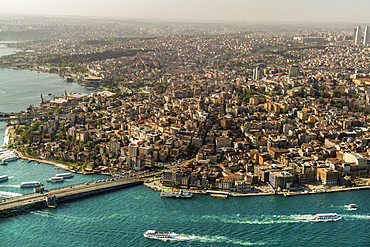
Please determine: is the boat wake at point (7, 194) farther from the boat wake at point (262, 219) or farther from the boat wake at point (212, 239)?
the boat wake at point (262, 219)

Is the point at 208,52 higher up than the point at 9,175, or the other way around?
the point at 208,52

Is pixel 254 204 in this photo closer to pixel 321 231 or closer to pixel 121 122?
pixel 321 231

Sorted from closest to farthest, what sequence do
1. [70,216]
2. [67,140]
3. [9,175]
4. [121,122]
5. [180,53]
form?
[70,216] < [9,175] < [67,140] < [121,122] < [180,53]

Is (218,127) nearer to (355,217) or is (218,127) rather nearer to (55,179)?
(55,179)

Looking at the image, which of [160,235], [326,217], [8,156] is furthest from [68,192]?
[326,217]

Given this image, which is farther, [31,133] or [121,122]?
[121,122]

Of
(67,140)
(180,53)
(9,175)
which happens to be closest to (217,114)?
(67,140)

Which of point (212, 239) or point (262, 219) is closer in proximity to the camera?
point (212, 239)

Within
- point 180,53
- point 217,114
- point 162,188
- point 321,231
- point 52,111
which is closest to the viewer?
point 321,231
